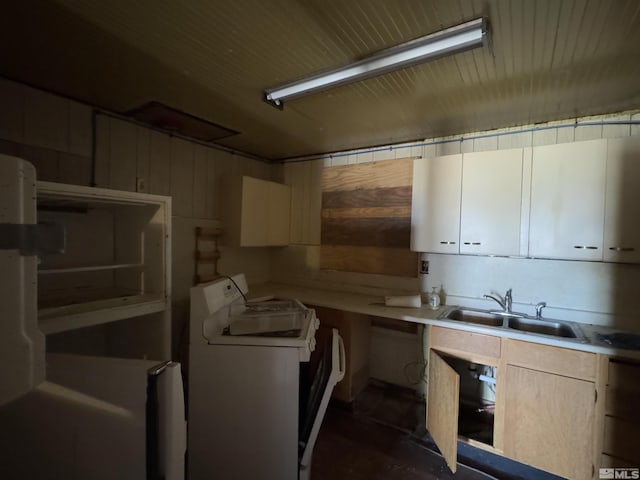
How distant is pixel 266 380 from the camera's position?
1.58 metres

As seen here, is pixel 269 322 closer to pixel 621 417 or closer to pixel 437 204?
pixel 437 204

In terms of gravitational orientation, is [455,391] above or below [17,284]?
below

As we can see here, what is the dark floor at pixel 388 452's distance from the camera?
1858 millimetres

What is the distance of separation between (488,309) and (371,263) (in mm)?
1024

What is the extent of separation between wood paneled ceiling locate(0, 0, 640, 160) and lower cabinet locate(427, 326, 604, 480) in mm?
1496

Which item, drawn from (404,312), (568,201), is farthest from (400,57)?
(404,312)

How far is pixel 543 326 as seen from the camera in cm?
207

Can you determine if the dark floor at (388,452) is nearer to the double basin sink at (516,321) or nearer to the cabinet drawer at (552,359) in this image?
the cabinet drawer at (552,359)

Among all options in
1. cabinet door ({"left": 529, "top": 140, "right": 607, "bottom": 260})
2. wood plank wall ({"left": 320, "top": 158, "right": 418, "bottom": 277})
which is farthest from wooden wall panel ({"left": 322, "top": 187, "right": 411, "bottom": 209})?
cabinet door ({"left": 529, "top": 140, "right": 607, "bottom": 260})

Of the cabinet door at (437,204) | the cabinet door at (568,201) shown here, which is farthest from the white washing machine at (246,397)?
the cabinet door at (568,201)

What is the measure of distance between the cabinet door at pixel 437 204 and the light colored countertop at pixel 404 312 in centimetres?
52

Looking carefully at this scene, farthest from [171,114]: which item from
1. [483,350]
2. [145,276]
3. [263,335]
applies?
[483,350]

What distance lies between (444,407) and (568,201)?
4.98ft

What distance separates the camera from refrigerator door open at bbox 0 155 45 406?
26.4 inches
